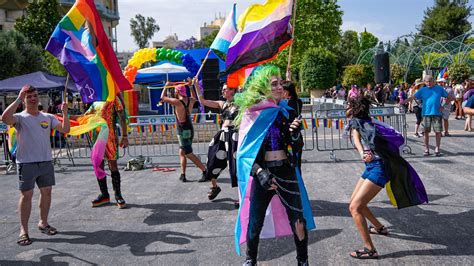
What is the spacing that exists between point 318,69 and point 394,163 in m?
29.2

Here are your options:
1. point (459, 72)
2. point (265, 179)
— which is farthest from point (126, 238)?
point (459, 72)

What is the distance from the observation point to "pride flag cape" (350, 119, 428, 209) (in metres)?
4.68

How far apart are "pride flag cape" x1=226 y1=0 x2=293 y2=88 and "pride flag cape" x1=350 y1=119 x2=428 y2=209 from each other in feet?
6.07

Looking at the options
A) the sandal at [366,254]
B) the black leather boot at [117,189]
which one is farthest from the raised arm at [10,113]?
the sandal at [366,254]

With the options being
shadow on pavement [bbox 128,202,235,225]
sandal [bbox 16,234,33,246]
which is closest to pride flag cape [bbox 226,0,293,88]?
shadow on pavement [bbox 128,202,235,225]

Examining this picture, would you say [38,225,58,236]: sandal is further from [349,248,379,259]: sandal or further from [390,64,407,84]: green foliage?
[390,64,407,84]: green foliage

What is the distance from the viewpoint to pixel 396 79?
4000 cm

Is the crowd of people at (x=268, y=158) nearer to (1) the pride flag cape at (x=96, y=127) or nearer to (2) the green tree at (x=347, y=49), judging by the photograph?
(1) the pride flag cape at (x=96, y=127)

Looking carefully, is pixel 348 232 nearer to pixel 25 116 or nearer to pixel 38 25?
pixel 25 116

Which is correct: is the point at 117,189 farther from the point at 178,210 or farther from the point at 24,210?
the point at 24,210

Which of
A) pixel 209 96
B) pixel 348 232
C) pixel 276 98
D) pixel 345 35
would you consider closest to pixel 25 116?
pixel 276 98

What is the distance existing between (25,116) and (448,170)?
745 cm

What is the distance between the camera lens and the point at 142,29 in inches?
3209

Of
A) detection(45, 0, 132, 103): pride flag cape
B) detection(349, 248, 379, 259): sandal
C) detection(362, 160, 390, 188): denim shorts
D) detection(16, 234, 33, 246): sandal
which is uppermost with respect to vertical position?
detection(45, 0, 132, 103): pride flag cape
